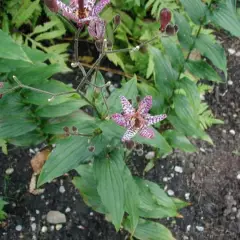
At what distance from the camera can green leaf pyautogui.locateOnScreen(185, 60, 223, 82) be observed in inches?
69.7

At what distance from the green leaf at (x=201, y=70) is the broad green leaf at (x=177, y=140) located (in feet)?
1.10

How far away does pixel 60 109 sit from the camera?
5.41 feet

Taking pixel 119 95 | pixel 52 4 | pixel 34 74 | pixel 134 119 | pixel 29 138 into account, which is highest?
pixel 52 4

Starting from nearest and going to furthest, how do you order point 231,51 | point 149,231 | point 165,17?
point 165,17, point 149,231, point 231,51

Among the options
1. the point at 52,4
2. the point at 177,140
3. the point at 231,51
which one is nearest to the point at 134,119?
the point at 52,4

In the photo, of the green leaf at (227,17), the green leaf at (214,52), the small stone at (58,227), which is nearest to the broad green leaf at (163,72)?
the green leaf at (214,52)

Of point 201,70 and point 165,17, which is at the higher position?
point 165,17

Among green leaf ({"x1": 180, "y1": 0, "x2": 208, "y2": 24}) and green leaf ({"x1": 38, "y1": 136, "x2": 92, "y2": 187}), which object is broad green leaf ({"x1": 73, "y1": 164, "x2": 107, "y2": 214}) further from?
green leaf ({"x1": 180, "y1": 0, "x2": 208, "y2": 24})

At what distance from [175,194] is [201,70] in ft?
2.22

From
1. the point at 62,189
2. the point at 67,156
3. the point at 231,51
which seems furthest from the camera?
the point at 231,51

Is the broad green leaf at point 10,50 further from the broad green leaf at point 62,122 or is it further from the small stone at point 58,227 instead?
the small stone at point 58,227

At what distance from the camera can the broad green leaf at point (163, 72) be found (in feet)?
5.89

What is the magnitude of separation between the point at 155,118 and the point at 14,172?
1.08 metres

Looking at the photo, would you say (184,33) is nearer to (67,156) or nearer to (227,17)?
(227,17)
